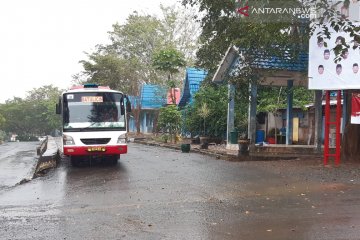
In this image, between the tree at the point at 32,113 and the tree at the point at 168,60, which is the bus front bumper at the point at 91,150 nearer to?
the tree at the point at 168,60

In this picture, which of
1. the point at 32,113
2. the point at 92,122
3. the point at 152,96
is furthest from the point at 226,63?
the point at 32,113

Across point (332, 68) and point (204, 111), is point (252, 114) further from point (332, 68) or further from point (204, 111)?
point (204, 111)

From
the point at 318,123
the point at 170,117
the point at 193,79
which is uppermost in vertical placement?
the point at 193,79

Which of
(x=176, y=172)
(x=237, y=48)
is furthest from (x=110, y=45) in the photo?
(x=176, y=172)

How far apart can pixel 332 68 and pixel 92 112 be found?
8.02 meters

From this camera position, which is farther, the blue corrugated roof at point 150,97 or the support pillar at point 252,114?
the blue corrugated roof at point 150,97

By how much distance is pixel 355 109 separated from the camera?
554 inches

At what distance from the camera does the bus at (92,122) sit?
14555 mm

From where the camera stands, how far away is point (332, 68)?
527 inches

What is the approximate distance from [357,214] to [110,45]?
1615 inches

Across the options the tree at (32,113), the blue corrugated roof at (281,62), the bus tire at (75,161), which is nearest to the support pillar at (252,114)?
the blue corrugated roof at (281,62)

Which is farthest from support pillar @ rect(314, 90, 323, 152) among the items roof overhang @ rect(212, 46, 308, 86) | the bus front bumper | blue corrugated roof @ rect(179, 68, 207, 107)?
blue corrugated roof @ rect(179, 68, 207, 107)

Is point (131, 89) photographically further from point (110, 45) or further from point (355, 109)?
point (355, 109)

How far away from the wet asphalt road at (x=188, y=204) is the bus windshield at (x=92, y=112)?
1.62 m
